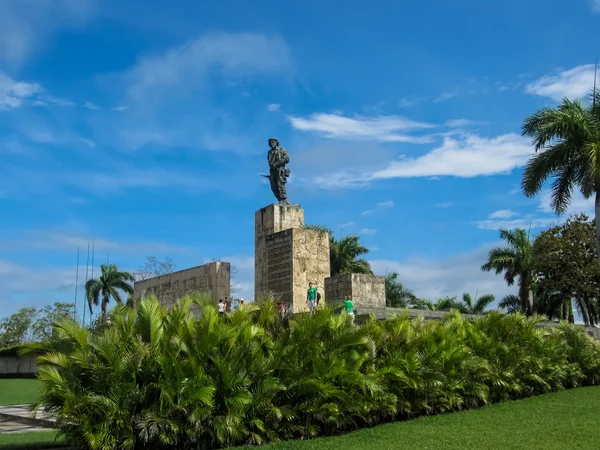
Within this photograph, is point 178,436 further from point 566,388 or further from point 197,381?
point 566,388

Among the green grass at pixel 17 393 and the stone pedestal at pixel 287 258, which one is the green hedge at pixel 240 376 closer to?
the green grass at pixel 17 393

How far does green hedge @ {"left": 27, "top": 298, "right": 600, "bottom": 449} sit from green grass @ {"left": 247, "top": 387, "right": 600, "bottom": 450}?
0.36 meters

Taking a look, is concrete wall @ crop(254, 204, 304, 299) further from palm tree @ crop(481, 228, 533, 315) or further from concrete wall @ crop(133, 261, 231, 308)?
palm tree @ crop(481, 228, 533, 315)

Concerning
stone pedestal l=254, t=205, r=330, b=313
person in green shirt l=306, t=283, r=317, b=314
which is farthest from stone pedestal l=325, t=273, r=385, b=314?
person in green shirt l=306, t=283, r=317, b=314

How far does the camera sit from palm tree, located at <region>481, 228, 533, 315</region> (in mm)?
31141

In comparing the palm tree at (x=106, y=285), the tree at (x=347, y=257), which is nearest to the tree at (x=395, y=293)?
the tree at (x=347, y=257)

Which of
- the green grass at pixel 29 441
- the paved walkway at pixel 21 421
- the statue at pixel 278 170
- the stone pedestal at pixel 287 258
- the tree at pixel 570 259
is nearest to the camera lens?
the green grass at pixel 29 441

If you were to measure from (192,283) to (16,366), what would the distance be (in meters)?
10.7

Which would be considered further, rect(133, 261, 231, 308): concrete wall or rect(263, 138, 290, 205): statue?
rect(263, 138, 290, 205): statue

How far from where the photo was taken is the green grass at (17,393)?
1407cm

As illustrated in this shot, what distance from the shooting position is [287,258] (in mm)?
15859

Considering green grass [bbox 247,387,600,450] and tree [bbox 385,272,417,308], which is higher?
tree [bbox 385,272,417,308]

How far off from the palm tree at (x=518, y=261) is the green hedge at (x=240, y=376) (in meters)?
22.9

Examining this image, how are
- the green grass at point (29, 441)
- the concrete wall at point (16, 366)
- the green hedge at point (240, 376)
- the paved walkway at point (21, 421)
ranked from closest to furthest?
the green hedge at point (240, 376) → the green grass at point (29, 441) → the paved walkway at point (21, 421) → the concrete wall at point (16, 366)
